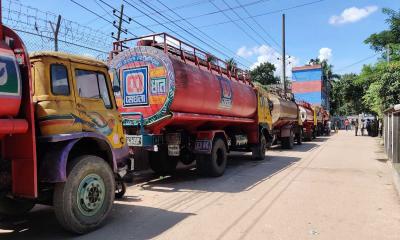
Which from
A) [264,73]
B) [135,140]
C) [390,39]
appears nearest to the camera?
[135,140]

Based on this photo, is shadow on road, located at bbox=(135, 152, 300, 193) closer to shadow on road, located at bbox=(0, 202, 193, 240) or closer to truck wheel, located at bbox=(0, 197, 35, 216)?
shadow on road, located at bbox=(0, 202, 193, 240)

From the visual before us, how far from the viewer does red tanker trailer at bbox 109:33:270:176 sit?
900cm

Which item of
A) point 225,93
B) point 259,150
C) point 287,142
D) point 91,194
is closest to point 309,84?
point 287,142

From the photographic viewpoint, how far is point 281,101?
794 inches

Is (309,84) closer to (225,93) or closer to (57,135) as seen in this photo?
(225,93)

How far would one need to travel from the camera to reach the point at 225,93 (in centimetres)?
1159

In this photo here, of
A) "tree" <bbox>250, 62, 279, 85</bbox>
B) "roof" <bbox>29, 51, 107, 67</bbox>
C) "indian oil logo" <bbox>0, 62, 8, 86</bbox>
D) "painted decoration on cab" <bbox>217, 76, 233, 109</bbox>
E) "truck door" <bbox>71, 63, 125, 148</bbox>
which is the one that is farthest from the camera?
"tree" <bbox>250, 62, 279, 85</bbox>

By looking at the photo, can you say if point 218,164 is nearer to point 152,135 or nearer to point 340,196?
point 152,135

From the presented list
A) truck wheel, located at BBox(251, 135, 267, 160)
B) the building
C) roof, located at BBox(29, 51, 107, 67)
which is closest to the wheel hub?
roof, located at BBox(29, 51, 107, 67)

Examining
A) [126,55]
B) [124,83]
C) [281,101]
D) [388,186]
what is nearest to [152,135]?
[124,83]

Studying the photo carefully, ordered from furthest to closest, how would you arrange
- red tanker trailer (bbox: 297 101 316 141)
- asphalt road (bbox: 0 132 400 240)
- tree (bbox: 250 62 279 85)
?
1. tree (bbox: 250 62 279 85)
2. red tanker trailer (bbox: 297 101 316 141)
3. asphalt road (bbox: 0 132 400 240)

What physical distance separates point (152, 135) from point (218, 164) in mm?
2654

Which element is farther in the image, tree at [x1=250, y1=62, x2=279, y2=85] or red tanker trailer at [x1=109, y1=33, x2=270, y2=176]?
tree at [x1=250, y1=62, x2=279, y2=85]

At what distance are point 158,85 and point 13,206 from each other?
4.16 meters
